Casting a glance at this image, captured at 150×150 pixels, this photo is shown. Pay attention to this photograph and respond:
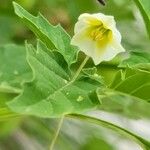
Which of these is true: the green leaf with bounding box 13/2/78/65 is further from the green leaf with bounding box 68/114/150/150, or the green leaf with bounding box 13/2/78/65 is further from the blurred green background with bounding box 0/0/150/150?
the blurred green background with bounding box 0/0/150/150

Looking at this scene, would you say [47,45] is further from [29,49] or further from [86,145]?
[86,145]

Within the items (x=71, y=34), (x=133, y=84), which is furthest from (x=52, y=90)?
(x=71, y=34)

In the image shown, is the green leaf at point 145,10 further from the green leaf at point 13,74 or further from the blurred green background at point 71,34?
the blurred green background at point 71,34

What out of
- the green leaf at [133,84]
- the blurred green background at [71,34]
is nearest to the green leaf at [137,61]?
the green leaf at [133,84]

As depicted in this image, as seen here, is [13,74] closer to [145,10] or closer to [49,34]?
[49,34]

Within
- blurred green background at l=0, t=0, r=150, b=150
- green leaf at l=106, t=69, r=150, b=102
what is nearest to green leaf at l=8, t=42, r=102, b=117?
green leaf at l=106, t=69, r=150, b=102

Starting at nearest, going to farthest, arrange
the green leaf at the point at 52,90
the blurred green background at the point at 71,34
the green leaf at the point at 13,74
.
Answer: the green leaf at the point at 52,90
the green leaf at the point at 13,74
the blurred green background at the point at 71,34
